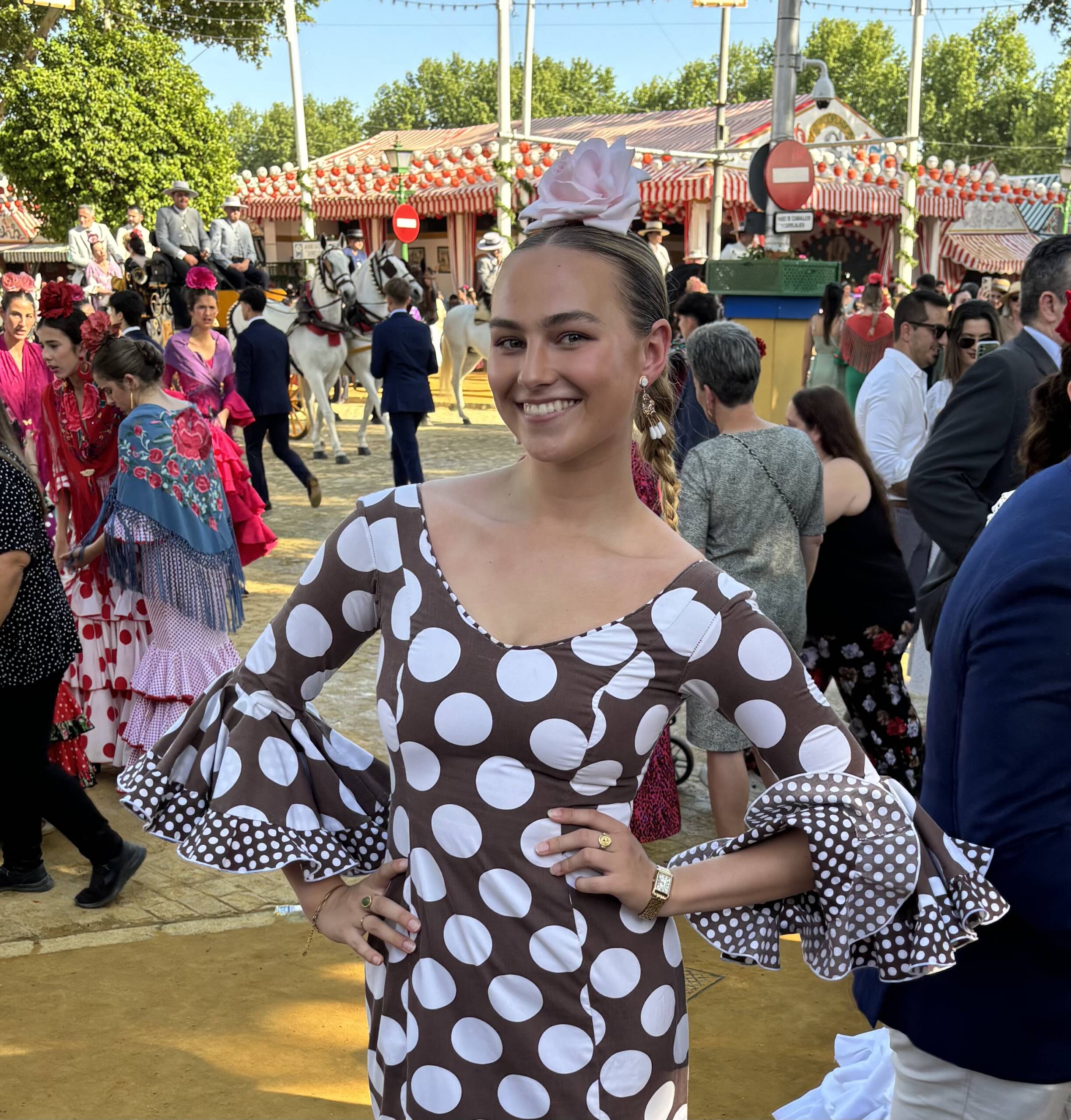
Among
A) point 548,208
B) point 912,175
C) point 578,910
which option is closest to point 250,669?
point 578,910

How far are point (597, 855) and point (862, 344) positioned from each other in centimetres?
879

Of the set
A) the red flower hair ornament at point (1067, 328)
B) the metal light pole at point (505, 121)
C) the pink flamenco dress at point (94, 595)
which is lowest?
the pink flamenco dress at point (94, 595)

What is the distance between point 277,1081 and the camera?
351 cm

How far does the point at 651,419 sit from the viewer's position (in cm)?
344

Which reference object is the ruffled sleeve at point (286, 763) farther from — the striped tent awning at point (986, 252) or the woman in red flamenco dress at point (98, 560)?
the striped tent awning at point (986, 252)

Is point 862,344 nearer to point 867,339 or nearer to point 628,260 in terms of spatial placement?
point 867,339

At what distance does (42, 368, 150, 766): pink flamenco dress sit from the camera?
5570 millimetres

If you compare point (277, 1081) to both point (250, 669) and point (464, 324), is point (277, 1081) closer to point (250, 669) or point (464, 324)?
point (250, 669)

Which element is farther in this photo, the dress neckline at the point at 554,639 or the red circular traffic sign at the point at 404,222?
the red circular traffic sign at the point at 404,222

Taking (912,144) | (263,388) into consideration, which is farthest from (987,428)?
(912,144)

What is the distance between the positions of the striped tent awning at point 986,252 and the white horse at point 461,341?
24.5m

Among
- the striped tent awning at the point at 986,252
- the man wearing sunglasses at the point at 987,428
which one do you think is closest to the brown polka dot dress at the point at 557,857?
the man wearing sunglasses at the point at 987,428

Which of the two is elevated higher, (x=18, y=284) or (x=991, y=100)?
(x=991, y=100)

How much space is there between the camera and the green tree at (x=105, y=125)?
2614cm
